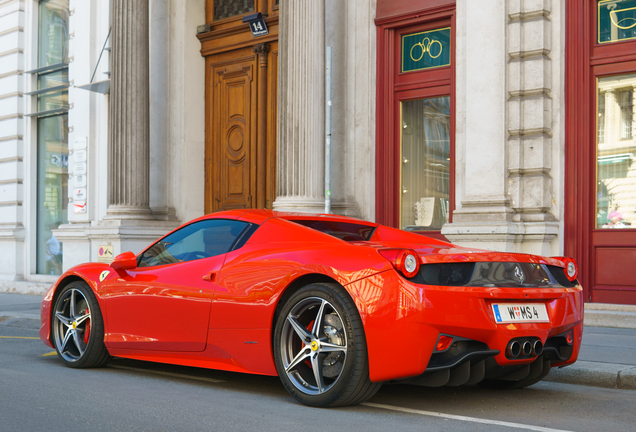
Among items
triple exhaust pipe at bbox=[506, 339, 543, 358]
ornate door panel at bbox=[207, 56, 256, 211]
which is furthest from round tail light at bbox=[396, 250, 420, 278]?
ornate door panel at bbox=[207, 56, 256, 211]

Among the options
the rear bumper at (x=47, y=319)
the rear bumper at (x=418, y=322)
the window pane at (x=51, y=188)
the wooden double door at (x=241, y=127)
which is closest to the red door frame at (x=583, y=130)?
the wooden double door at (x=241, y=127)

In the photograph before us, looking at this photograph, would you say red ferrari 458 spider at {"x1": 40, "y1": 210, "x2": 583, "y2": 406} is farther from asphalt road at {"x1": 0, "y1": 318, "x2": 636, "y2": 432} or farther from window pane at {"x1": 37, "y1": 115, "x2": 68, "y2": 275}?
window pane at {"x1": 37, "y1": 115, "x2": 68, "y2": 275}

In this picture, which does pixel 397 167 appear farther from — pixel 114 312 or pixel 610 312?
pixel 114 312

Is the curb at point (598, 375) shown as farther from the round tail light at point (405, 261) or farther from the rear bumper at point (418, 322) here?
the round tail light at point (405, 261)

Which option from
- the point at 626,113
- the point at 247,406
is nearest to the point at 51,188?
the point at 626,113

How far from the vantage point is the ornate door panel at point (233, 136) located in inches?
517

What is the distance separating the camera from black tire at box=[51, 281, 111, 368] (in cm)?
615

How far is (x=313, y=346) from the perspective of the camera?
4621mm

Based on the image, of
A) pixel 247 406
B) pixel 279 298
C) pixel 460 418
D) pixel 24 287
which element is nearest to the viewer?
pixel 460 418

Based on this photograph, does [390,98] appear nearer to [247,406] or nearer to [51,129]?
[247,406]

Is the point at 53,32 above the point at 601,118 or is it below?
above

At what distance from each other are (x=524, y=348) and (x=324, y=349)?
3.87ft

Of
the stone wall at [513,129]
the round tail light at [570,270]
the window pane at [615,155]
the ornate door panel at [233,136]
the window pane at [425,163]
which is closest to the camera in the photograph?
the round tail light at [570,270]

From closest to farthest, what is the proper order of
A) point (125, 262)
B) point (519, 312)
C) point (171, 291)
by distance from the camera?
point (519, 312) → point (171, 291) → point (125, 262)
